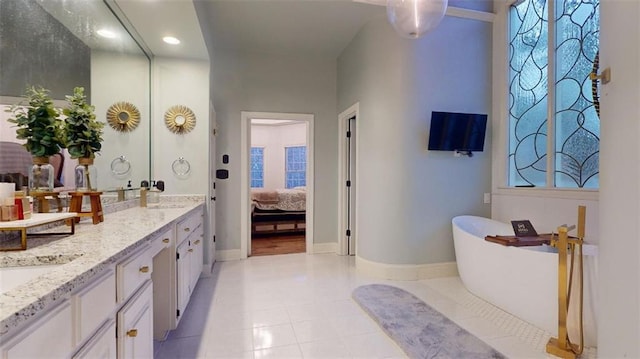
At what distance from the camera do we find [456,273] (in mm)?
3385

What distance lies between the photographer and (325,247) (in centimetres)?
439

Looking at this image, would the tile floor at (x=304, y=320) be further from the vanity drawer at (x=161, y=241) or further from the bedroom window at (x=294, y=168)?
the bedroom window at (x=294, y=168)

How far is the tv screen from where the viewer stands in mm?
3229

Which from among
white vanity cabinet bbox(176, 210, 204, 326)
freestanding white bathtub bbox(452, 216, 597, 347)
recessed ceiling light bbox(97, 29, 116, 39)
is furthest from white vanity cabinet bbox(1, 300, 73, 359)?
freestanding white bathtub bbox(452, 216, 597, 347)

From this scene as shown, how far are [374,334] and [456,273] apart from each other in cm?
172

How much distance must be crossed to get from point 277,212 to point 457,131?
3.63 meters

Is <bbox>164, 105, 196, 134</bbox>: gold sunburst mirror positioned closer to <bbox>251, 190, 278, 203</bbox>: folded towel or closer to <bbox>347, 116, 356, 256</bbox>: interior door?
<bbox>347, 116, 356, 256</bbox>: interior door

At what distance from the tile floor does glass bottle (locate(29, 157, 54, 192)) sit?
1.22m

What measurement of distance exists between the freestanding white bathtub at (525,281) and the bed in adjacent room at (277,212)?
11.2 feet

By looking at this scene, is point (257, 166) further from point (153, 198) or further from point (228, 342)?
point (228, 342)

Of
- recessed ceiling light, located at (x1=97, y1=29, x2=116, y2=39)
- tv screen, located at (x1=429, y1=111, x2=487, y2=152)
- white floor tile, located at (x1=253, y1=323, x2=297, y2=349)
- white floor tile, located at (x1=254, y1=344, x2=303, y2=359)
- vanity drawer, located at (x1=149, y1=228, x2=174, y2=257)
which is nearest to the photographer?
vanity drawer, located at (x1=149, y1=228, x2=174, y2=257)

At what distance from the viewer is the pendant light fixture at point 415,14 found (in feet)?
6.37

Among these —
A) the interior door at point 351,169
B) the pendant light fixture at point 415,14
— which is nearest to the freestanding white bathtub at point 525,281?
the interior door at point 351,169

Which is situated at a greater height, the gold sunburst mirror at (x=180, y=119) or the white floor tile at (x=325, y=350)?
the gold sunburst mirror at (x=180, y=119)
